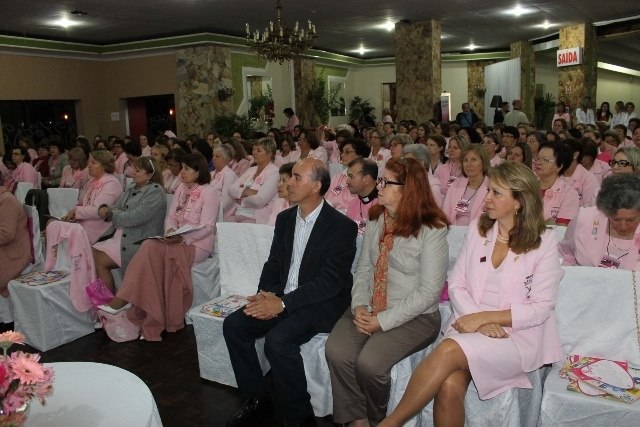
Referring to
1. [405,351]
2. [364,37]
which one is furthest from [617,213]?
[364,37]

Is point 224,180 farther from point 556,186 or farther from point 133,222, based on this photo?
point 556,186

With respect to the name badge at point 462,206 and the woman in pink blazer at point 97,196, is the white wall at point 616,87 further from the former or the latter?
the woman in pink blazer at point 97,196

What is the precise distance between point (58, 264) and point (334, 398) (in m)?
2.68

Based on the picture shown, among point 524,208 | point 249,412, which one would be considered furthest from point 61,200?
point 524,208

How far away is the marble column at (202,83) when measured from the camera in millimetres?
11719

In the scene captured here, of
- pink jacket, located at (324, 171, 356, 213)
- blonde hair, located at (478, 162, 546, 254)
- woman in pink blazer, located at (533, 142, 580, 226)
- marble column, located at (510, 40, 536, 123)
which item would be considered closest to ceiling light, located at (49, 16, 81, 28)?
pink jacket, located at (324, 171, 356, 213)

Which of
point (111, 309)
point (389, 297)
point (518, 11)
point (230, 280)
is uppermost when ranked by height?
point (518, 11)

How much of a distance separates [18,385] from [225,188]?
4.14 metres

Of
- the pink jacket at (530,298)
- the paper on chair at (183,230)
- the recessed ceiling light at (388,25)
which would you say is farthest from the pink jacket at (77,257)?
the recessed ceiling light at (388,25)

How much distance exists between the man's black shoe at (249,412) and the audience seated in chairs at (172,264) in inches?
47.3

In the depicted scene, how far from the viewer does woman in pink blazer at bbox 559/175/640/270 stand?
268 centimetres

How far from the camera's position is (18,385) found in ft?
4.67

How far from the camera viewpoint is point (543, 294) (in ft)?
7.75

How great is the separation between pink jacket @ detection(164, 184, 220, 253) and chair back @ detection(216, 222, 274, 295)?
0.55 metres
